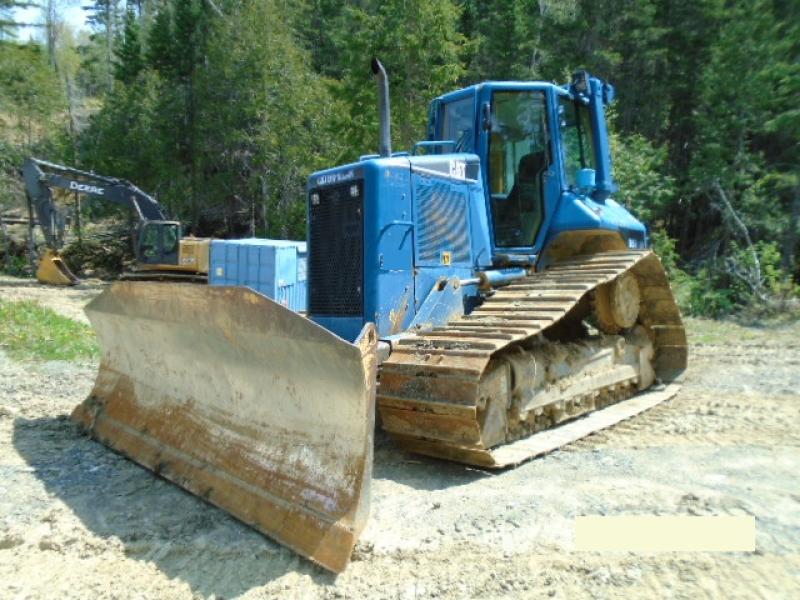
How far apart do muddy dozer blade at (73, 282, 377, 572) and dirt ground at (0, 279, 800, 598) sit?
0.13 m

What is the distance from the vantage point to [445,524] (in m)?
3.56

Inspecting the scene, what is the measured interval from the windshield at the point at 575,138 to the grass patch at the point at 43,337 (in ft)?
20.4

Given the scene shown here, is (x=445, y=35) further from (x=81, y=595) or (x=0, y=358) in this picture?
(x=81, y=595)

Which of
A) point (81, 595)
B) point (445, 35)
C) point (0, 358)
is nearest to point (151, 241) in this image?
point (445, 35)

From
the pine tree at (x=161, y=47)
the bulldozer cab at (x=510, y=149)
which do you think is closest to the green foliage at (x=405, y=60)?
the bulldozer cab at (x=510, y=149)

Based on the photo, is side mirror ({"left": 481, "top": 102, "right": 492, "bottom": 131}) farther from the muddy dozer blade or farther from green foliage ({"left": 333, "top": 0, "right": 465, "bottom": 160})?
green foliage ({"left": 333, "top": 0, "right": 465, "bottom": 160})

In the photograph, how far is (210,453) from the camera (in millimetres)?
4199

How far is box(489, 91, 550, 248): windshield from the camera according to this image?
610 cm

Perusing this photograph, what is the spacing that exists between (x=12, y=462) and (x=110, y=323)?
4.04 feet

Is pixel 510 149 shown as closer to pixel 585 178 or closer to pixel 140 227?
pixel 585 178

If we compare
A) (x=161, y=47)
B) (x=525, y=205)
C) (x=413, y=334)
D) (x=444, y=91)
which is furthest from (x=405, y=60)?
(x=161, y=47)

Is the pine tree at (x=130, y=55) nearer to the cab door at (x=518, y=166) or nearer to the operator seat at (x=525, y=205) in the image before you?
the cab door at (x=518, y=166)

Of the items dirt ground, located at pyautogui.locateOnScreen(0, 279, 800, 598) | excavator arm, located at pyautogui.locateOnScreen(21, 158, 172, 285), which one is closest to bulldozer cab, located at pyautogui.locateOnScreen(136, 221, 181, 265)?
excavator arm, located at pyautogui.locateOnScreen(21, 158, 172, 285)

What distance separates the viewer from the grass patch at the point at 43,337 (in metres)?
8.80
